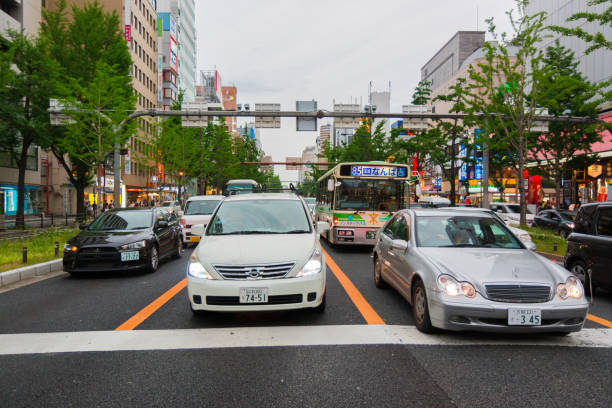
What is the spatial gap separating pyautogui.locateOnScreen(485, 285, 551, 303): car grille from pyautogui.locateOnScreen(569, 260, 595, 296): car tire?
11.4ft

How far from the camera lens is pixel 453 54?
3452 inches

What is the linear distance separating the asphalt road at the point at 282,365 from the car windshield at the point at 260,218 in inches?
44.5

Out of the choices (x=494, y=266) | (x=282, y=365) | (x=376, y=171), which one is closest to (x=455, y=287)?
(x=494, y=266)

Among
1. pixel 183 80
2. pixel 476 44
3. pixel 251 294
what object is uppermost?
pixel 476 44

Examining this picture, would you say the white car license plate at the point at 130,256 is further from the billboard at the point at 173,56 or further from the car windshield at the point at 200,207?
the billboard at the point at 173,56

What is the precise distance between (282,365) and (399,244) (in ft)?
8.93

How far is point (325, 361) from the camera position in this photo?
13.2ft

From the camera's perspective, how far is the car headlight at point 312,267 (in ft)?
16.4

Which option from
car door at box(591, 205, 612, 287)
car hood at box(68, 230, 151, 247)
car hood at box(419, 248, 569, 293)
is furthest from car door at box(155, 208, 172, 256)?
car door at box(591, 205, 612, 287)

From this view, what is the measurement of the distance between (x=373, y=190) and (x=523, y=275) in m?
8.41

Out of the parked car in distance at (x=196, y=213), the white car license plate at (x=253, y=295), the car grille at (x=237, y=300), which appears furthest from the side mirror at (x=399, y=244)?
the parked car in distance at (x=196, y=213)

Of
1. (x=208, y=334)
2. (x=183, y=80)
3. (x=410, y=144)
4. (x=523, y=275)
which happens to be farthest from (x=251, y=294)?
(x=183, y=80)

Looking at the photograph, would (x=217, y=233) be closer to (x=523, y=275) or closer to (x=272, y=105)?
(x=523, y=275)

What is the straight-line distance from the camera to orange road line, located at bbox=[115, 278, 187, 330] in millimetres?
5289
